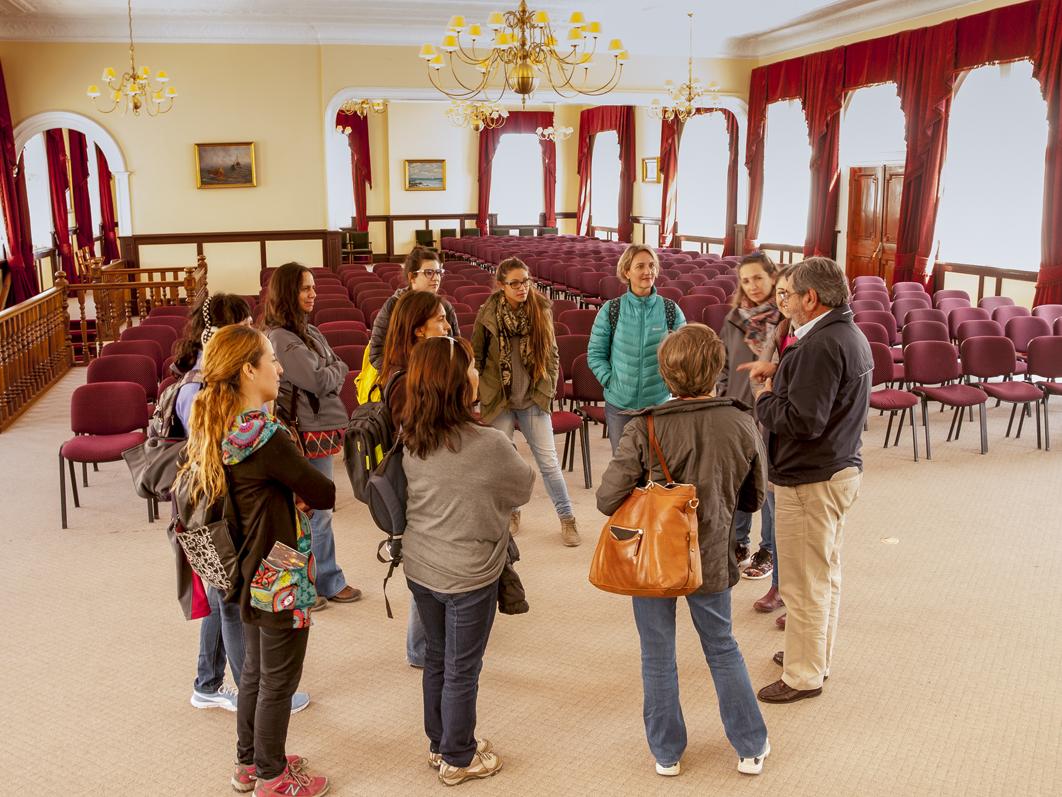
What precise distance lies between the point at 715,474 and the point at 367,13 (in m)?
13.7

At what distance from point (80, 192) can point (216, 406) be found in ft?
65.4

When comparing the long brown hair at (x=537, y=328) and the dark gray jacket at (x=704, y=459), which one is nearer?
the dark gray jacket at (x=704, y=459)

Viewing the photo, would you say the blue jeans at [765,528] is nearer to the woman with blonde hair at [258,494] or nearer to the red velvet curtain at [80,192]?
the woman with blonde hair at [258,494]

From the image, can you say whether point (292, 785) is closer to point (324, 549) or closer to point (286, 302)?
point (324, 549)

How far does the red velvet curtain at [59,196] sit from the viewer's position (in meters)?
18.1

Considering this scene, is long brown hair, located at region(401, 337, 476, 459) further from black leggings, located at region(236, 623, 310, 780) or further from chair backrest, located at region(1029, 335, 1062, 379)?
Result: chair backrest, located at region(1029, 335, 1062, 379)

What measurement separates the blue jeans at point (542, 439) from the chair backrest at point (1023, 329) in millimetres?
5575

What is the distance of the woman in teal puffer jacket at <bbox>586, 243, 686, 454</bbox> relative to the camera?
16.0ft

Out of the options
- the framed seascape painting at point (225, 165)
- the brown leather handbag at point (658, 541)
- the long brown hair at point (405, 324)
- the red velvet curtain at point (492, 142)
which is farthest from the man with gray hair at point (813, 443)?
the red velvet curtain at point (492, 142)

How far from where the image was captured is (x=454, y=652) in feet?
9.39

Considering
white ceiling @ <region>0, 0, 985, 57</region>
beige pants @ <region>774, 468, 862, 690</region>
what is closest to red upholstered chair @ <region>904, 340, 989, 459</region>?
beige pants @ <region>774, 468, 862, 690</region>

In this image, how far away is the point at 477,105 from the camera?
17.4 meters

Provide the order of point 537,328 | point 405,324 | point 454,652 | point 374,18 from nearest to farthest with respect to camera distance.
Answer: point 454,652, point 405,324, point 537,328, point 374,18

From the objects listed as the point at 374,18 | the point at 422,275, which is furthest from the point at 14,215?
the point at 422,275
